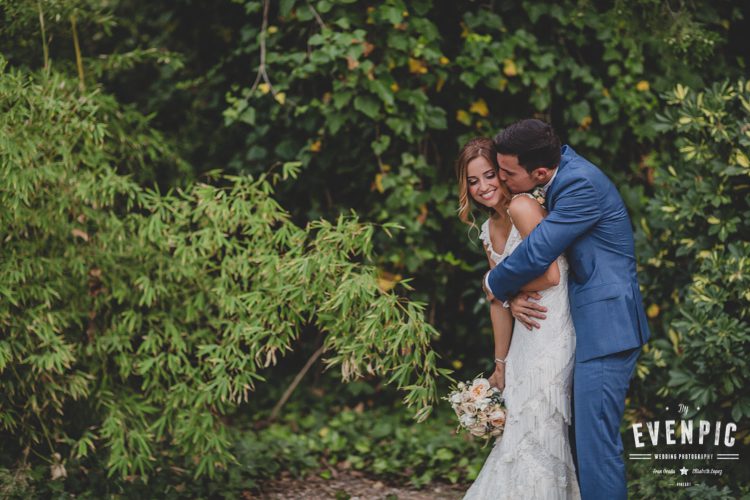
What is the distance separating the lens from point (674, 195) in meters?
4.18

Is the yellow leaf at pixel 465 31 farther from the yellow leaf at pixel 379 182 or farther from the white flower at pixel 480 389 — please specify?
the white flower at pixel 480 389

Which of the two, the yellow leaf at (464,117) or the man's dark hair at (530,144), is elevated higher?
the yellow leaf at (464,117)

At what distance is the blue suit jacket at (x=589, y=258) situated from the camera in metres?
2.73

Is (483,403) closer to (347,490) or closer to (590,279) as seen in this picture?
(590,279)

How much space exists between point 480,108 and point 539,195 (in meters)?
2.14

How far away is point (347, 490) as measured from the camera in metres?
4.31

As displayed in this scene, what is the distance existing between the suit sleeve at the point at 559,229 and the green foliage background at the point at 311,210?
68 cm

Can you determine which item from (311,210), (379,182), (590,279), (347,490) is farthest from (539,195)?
(311,210)

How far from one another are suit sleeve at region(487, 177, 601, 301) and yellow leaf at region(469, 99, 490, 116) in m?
2.26

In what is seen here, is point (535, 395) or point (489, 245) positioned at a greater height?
point (489, 245)

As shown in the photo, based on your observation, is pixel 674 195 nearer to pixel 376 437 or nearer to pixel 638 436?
pixel 638 436

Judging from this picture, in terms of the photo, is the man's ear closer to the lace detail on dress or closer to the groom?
the groom

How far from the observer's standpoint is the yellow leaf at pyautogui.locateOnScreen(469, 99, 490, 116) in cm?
493

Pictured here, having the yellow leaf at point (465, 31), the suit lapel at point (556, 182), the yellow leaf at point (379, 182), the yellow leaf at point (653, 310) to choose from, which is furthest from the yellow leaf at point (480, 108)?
the suit lapel at point (556, 182)
